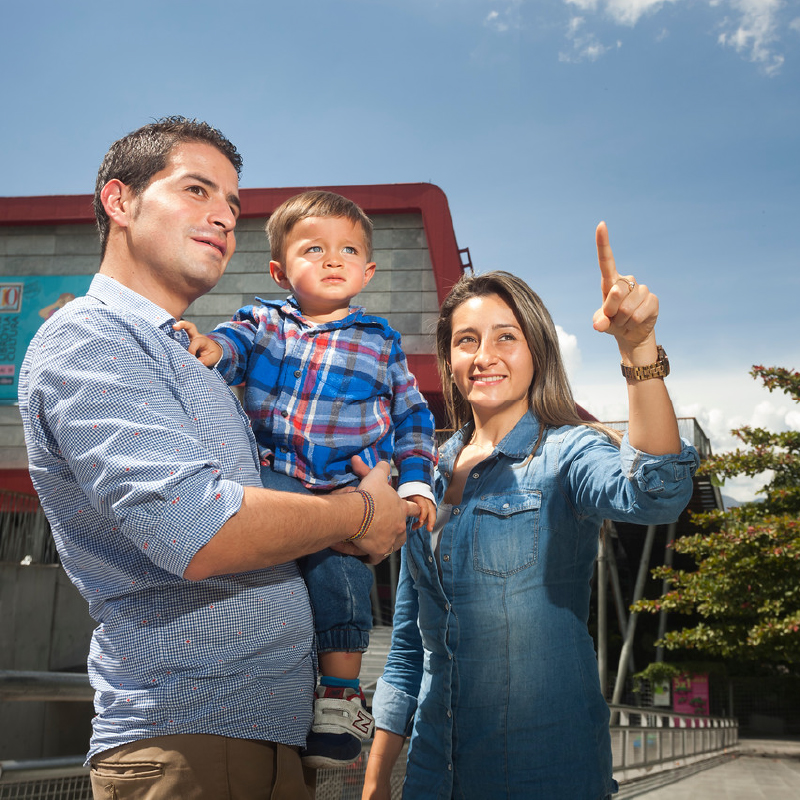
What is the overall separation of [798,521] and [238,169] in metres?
12.0

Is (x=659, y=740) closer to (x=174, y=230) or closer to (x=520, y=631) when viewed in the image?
(x=520, y=631)

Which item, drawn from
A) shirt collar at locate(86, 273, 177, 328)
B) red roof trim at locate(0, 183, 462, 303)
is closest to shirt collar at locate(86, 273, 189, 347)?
shirt collar at locate(86, 273, 177, 328)

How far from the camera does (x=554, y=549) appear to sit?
6.67 feet

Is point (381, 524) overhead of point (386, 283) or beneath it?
beneath

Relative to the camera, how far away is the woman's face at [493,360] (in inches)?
90.0

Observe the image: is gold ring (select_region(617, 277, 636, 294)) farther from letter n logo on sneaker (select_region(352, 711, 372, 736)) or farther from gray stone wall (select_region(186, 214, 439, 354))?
gray stone wall (select_region(186, 214, 439, 354))

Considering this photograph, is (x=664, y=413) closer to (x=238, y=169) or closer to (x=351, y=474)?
(x=351, y=474)

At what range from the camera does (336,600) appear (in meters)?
1.74

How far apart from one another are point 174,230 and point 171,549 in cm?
79

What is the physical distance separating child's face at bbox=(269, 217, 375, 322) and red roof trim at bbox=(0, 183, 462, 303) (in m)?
9.17

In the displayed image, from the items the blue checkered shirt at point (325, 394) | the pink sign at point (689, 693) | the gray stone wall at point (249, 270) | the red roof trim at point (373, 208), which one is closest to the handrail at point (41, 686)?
the blue checkered shirt at point (325, 394)

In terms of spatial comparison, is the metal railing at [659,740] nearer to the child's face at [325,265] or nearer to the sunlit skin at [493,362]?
the sunlit skin at [493,362]

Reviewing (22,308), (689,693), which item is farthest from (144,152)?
(689,693)

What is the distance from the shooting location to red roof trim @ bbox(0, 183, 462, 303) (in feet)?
40.3
